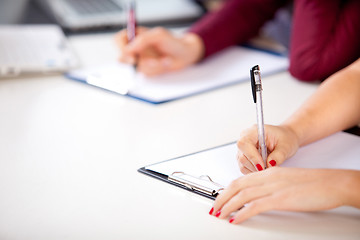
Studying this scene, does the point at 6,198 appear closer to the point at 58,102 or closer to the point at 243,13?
the point at 58,102

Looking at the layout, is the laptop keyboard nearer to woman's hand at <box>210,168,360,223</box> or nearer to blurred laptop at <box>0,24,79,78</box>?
blurred laptop at <box>0,24,79,78</box>

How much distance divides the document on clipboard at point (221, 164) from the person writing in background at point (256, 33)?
257 mm

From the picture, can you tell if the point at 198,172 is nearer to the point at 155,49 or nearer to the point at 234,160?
the point at 234,160

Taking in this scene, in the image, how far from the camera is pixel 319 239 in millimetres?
555

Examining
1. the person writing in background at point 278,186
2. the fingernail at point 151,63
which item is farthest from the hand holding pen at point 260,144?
the fingernail at point 151,63

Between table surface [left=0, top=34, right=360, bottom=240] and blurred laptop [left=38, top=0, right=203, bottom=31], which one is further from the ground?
blurred laptop [left=38, top=0, right=203, bottom=31]

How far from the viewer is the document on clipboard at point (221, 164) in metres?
0.66

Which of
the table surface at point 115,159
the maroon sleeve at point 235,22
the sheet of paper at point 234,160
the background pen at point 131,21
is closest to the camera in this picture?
the table surface at point 115,159

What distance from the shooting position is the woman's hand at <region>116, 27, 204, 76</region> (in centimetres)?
108

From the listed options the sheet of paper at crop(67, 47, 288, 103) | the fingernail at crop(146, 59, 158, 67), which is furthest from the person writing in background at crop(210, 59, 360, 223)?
the fingernail at crop(146, 59, 158, 67)

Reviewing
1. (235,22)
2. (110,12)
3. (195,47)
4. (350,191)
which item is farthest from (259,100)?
(110,12)

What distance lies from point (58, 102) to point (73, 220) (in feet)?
1.27

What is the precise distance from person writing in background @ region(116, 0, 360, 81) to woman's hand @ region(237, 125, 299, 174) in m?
0.33

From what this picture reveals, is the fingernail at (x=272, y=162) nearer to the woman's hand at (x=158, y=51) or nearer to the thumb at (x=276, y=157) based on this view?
the thumb at (x=276, y=157)
